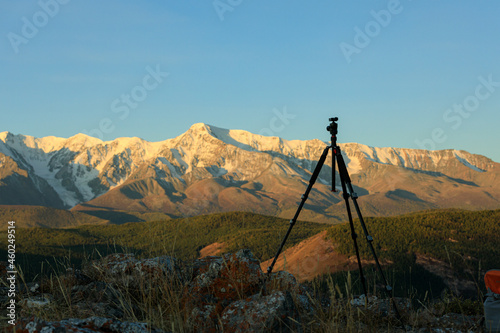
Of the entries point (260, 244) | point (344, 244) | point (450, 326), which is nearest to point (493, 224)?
point (344, 244)

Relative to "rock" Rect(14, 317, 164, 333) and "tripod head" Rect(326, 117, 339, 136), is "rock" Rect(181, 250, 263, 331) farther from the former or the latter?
"tripod head" Rect(326, 117, 339, 136)

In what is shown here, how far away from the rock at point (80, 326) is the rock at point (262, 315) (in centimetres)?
138

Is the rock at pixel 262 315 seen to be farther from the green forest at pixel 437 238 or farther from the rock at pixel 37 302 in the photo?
the green forest at pixel 437 238

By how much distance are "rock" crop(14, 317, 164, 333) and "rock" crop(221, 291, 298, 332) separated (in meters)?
1.38

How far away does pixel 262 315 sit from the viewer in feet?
18.5

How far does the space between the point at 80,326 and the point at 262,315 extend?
99.5 inches

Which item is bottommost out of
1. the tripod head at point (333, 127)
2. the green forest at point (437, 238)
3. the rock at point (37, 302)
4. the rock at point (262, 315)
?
the green forest at point (437, 238)

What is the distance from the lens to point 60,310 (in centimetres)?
611

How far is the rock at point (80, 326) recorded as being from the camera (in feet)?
13.3

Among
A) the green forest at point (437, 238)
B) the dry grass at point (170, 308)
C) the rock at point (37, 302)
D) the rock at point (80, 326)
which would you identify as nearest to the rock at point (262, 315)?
the dry grass at point (170, 308)

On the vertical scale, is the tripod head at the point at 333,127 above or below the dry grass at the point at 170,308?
above

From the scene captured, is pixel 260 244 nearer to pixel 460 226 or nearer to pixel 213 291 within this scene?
pixel 460 226

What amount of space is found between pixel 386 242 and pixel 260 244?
126 feet

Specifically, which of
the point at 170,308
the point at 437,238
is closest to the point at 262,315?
the point at 170,308
